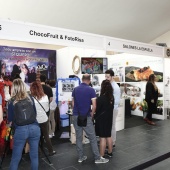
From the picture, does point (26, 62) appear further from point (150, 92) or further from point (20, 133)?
point (20, 133)

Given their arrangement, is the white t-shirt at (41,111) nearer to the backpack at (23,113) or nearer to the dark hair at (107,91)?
the backpack at (23,113)

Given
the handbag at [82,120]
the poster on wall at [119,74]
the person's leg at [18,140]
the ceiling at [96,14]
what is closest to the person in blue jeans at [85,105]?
the handbag at [82,120]

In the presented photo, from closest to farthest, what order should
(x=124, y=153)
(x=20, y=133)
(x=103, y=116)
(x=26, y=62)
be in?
(x=20, y=133) → (x=103, y=116) → (x=124, y=153) → (x=26, y=62)

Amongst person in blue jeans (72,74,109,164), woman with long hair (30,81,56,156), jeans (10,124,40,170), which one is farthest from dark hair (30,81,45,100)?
jeans (10,124,40,170)

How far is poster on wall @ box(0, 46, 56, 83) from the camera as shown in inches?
256

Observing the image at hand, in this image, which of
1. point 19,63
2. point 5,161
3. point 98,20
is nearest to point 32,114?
point 5,161

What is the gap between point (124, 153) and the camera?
357 centimetres

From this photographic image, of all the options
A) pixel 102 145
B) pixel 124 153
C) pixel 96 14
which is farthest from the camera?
pixel 96 14

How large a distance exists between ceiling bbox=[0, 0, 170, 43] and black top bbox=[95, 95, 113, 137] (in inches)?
120

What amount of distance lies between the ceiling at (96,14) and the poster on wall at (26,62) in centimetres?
167

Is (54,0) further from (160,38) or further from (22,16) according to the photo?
(160,38)

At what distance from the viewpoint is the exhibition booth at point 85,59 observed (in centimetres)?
376

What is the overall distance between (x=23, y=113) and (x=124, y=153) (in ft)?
6.89

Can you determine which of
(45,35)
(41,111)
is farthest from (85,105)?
(45,35)
